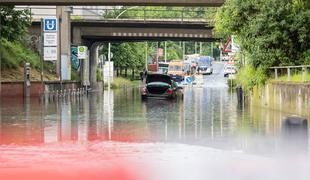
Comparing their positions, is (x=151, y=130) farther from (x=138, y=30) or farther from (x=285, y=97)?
(x=138, y=30)

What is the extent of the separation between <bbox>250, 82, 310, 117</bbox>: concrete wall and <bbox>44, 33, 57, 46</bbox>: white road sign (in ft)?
67.3

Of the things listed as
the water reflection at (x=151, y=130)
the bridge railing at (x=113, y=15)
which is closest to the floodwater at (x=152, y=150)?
the water reflection at (x=151, y=130)

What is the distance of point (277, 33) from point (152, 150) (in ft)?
62.5

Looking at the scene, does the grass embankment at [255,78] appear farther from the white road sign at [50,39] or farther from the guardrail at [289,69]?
the white road sign at [50,39]

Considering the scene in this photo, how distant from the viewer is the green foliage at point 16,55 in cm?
5585

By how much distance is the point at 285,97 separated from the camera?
95.6 feet

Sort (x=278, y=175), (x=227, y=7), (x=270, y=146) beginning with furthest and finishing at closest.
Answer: (x=227, y=7), (x=270, y=146), (x=278, y=175)

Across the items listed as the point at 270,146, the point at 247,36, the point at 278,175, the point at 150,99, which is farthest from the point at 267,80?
the point at 278,175

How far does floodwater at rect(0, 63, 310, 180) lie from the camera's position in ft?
36.5

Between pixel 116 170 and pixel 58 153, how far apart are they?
287 centimetres

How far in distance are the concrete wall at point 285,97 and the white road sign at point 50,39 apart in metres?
20.5

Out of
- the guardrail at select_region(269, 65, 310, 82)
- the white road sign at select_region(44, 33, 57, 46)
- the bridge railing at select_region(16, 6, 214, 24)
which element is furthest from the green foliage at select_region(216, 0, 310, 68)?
the white road sign at select_region(44, 33, 57, 46)

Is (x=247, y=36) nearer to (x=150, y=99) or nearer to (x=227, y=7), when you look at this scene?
(x=227, y=7)

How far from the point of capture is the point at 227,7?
36500 mm
